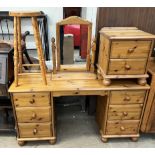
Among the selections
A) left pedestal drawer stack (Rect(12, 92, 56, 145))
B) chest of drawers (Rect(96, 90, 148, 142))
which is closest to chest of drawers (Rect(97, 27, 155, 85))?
chest of drawers (Rect(96, 90, 148, 142))

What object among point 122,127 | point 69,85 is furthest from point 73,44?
point 122,127

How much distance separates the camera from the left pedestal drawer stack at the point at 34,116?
1.37 meters

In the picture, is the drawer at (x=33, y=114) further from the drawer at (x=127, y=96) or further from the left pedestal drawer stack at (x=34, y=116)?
the drawer at (x=127, y=96)

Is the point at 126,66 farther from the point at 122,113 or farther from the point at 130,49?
the point at 122,113

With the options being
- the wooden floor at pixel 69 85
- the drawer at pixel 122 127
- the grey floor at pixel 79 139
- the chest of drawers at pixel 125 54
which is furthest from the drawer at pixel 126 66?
the grey floor at pixel 79 139

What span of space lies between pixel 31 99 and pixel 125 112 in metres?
0.79

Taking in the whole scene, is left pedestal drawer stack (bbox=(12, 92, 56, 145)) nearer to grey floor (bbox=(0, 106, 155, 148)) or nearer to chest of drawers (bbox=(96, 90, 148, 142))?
grey floor (bbox=(0, 106, 155, 148))

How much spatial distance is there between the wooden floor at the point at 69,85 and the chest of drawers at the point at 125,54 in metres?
0.07

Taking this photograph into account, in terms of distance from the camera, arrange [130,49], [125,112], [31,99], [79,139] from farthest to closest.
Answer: [79,139] → [125,112] → [31,99] → [130,49]

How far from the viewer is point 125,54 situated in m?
1.29

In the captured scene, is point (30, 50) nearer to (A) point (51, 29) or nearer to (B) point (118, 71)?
(A) point (51, 29)
